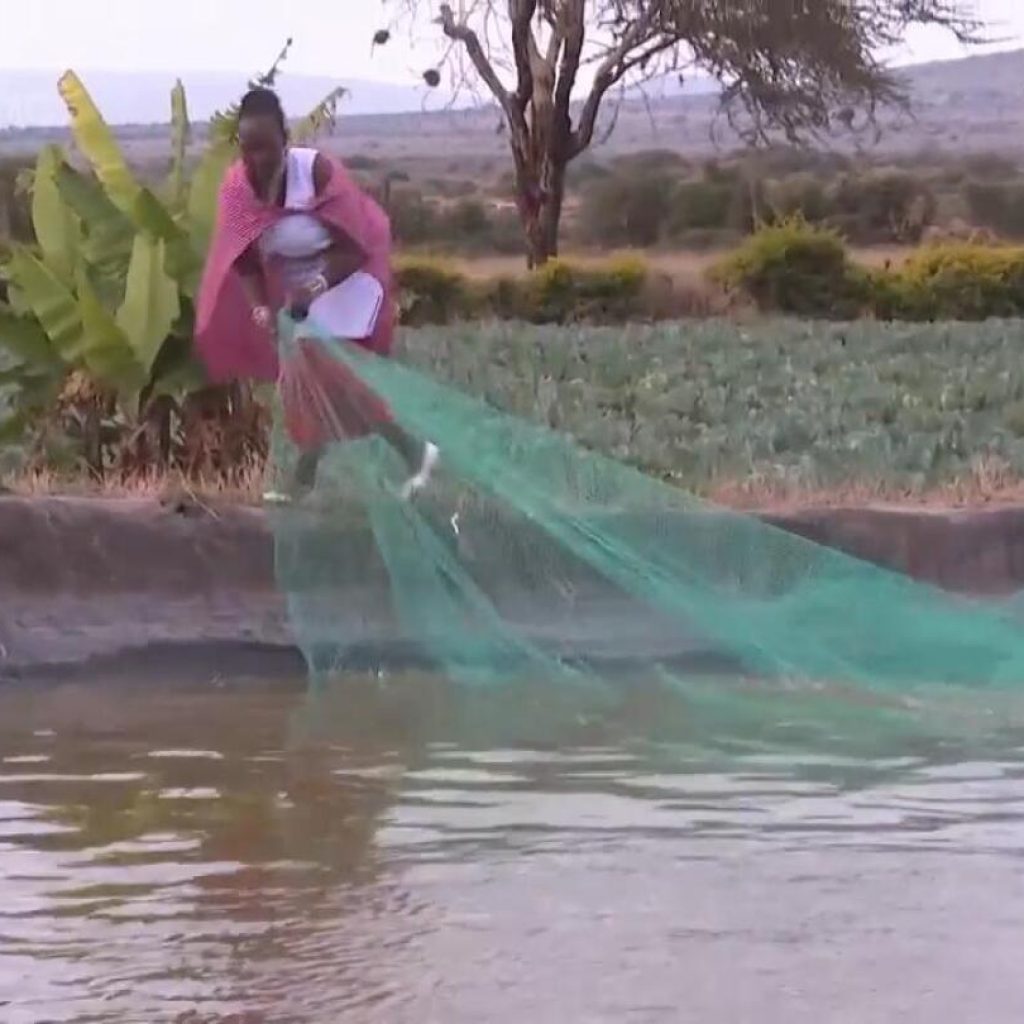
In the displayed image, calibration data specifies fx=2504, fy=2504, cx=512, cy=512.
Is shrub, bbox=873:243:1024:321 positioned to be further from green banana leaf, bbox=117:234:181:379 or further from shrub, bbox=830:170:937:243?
shrub, bbox=830:170:937:243

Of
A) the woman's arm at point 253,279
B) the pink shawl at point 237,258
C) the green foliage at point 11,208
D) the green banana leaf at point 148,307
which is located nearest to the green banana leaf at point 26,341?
the green banana leaf at point 148,307

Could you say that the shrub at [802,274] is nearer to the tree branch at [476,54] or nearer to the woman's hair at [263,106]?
the tree branch at [476,54]

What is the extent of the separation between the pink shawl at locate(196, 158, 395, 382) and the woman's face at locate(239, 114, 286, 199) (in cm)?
10

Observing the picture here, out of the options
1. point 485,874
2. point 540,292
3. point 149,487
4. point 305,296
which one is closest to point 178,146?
point 149,487

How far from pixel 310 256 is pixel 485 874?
2655 millimetres

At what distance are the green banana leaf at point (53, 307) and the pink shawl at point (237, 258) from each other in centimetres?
77

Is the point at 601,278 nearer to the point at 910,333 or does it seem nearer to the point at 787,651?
the point at 910,333

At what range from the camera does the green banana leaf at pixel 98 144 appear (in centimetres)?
884

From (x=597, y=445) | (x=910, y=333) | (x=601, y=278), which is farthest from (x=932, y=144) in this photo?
(x=597, y=445)

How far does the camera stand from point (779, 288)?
2412 cm

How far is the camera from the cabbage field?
31.5ft

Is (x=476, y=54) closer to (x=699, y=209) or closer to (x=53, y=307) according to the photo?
(x=699, y=209)

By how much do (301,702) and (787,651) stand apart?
1391 millimetres

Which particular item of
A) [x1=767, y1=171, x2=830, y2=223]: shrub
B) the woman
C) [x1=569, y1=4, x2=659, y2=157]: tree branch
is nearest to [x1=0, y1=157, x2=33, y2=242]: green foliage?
[x1=569, y1=4, x2=659, y2=157]: tree branch
